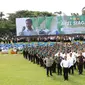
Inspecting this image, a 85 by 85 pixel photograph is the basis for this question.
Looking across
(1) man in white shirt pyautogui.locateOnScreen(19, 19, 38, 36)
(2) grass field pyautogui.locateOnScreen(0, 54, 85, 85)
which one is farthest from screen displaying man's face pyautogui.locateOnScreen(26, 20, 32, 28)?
(2) grass field pyautogui.locateOnScreen(0, 54, 85, 85)

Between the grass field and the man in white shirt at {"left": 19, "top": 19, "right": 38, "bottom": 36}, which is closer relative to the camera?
the grass field

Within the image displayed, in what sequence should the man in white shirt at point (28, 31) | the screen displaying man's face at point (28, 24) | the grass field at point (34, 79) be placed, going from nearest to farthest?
the grass field at point (34, 79) → the man in white shirt at point (28, 31) → the screen displaying man's face at point (28, 24)

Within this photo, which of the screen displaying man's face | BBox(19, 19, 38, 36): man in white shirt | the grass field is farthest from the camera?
the screen displaying man's face

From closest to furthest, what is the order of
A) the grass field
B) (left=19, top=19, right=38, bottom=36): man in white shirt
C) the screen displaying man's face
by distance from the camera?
the grass field, (left=19, top=19, right=38, bottom=36): man in white shirt, the screen displaying man's face

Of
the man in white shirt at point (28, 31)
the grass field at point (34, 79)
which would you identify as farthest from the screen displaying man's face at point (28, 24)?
the grass field at point (34, 79)

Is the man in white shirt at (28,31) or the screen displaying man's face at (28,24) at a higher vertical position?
the screen displaying man's face at (28,24)

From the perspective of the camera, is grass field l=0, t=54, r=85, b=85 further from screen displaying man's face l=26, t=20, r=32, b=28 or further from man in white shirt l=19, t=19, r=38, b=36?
screen displaying man's face l=26, t=20, r=32, b=28

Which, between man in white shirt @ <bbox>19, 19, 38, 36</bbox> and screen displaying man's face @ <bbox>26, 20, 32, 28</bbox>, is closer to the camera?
man in white shirt @ <bbox>19, 19, 38, 36</bbox>

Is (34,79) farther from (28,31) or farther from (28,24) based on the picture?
(28,24)

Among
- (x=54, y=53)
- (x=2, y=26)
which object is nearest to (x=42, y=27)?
(x=2, y=26)

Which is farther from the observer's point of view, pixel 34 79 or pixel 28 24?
pixel 28 24

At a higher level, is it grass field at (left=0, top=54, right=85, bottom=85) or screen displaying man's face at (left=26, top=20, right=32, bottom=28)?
screen displaying man's face at (left=26, top=20, right=32, bottom=28)

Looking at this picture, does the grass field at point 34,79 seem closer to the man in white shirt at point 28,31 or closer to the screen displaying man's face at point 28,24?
the man in white shirt at point 28,31

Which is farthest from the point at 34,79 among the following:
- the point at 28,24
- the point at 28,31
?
the point at 28,24
